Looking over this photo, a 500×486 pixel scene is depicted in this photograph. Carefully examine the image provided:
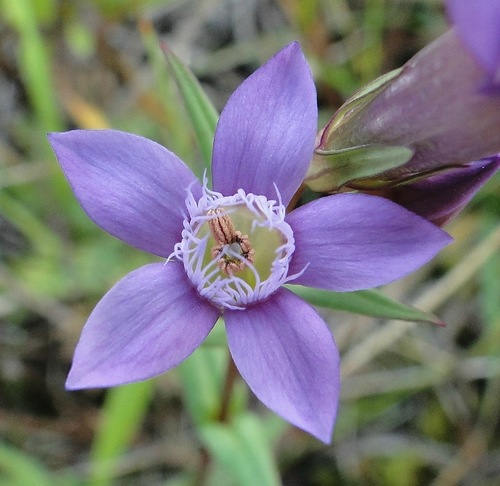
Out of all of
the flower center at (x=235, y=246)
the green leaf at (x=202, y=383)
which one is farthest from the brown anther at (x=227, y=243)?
the green leaf at (x=202, y=383)

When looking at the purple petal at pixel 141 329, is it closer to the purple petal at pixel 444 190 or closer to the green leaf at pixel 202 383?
the purple petal at pixel 444 190

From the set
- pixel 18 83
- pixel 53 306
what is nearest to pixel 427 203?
pixel 53 306

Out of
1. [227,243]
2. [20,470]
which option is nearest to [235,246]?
[227,243]

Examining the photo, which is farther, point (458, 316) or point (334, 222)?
point (458, 316)

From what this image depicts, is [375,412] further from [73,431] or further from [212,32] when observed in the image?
[212,32]

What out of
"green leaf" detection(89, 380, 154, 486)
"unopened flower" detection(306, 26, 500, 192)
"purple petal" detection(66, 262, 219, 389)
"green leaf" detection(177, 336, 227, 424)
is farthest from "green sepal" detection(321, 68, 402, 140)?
"green leaf" detection(89, 380, 154, 486)
